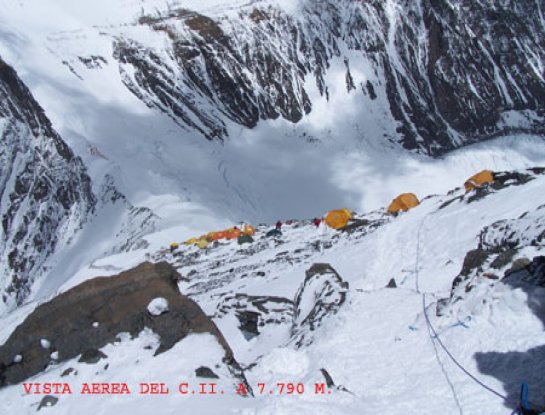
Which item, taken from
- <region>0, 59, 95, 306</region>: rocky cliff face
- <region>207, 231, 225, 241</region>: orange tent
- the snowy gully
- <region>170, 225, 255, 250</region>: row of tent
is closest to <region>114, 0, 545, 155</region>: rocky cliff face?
<region>0, 59, 95, 306</region>: rocky cliff face

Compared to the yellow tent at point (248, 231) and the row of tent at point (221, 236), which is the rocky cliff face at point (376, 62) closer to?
the row of tent at point (221, 236)

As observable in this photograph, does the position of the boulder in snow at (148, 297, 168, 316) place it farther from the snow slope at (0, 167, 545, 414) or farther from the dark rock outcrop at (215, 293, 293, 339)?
the dark rock outcrop at (215, 293, 293, 339)

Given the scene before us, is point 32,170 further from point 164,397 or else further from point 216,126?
point 164,397

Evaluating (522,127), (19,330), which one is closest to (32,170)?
(19,330)

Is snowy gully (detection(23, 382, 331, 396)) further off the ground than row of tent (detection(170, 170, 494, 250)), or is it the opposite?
row of tent (detection(170, 170, 494, 250))

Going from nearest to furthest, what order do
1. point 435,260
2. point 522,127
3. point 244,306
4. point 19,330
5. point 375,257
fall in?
point 19,330, point 244,306, point 435,260, point 375,257, point 522,127
